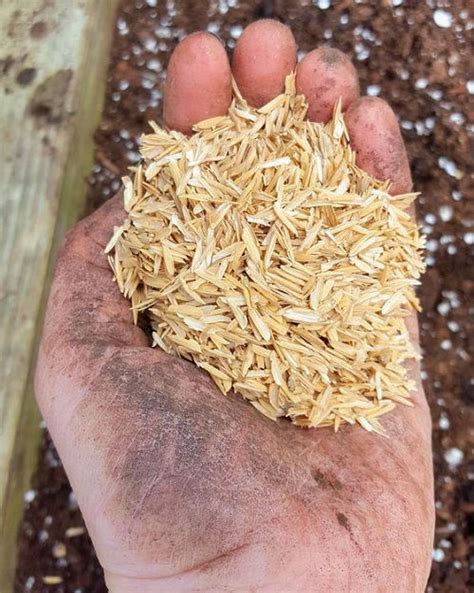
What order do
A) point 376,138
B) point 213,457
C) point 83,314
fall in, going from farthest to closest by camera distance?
point 376,138 < point 83,314 < point 213,457

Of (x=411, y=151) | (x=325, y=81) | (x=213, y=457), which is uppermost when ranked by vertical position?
(x=325, y=81)

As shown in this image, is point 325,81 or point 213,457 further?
point 325,81

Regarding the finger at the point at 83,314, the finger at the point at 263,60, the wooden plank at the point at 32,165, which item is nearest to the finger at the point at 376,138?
the finger at the point at 263,60

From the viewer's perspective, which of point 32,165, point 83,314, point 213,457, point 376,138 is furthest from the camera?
point 32,165

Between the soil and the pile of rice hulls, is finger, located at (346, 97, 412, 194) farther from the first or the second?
the soil

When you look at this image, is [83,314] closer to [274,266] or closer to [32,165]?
[274,266]

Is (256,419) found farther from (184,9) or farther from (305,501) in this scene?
(184,9)

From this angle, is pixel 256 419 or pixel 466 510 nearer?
pixel 256 419

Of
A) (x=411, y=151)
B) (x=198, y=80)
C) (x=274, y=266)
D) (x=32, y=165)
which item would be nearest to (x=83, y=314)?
(x=274, y=266)

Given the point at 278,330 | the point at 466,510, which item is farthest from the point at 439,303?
the point at 278,330
